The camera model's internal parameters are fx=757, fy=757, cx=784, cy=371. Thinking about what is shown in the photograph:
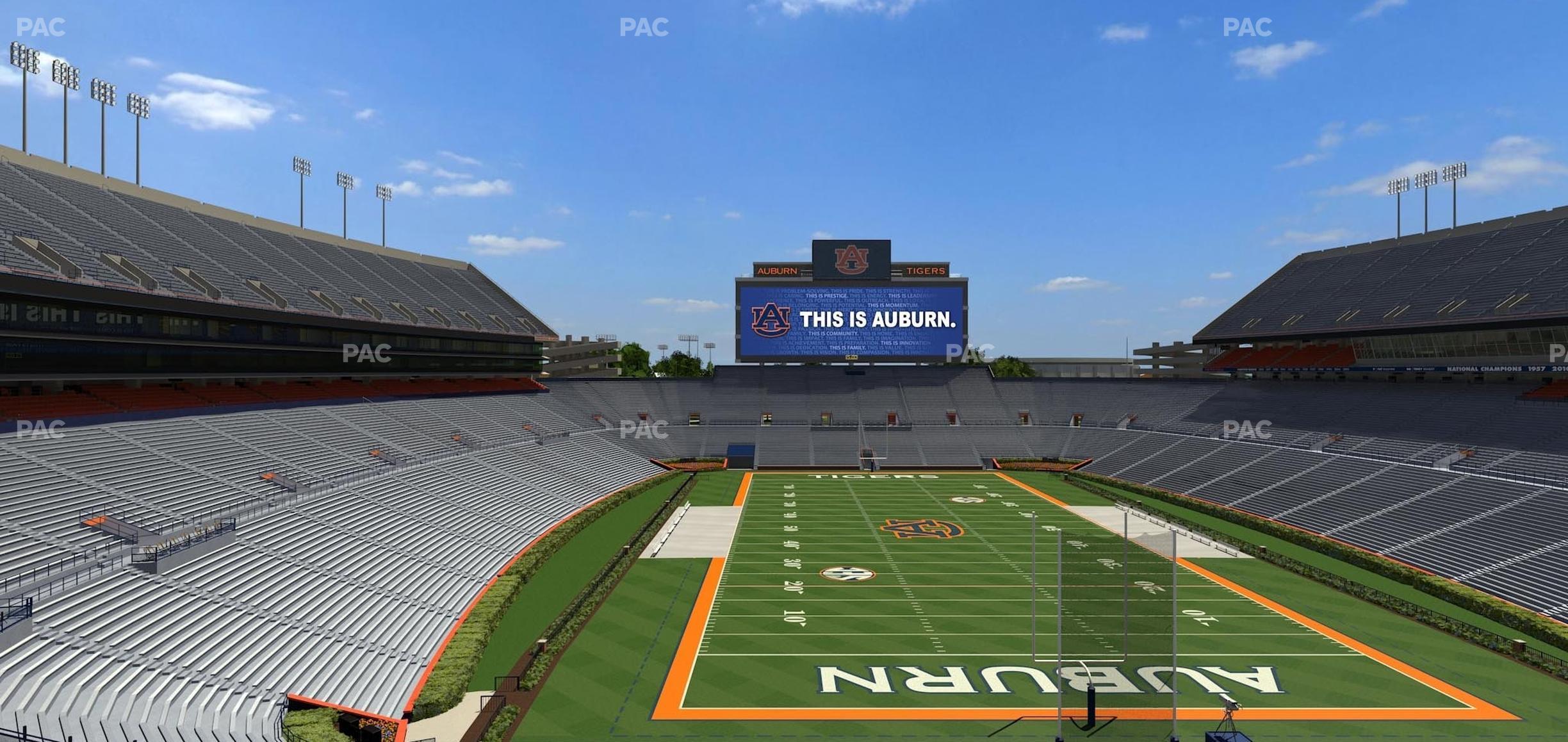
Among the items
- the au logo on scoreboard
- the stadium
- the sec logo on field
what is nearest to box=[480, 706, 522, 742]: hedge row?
the stadium

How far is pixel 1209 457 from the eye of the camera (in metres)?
43.6

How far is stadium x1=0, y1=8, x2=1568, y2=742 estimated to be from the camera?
15133 millimetres

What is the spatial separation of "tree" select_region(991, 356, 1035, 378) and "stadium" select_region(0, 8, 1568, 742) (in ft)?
187

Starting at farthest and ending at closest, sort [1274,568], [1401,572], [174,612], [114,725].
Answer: [1274,568]
[1401,572]
[174,612]
[114,725]

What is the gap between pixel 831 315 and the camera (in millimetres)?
58312

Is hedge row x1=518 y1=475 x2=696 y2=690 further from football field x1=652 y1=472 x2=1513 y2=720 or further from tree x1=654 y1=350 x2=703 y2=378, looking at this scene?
tree x1=654 y1=350 x2=703 y2=378

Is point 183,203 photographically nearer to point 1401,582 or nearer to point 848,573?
point 848,573

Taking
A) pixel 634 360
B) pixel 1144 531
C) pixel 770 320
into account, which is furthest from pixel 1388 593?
pixel 634 360

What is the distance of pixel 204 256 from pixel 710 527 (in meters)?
25.6

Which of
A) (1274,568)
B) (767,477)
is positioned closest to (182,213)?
(767,477)

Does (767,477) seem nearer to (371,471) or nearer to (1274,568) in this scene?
(371,471)

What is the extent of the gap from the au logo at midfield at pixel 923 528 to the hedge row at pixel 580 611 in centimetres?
1045

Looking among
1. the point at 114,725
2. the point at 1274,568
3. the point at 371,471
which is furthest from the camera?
the point at 371,471

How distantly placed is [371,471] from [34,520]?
40.6 feet
